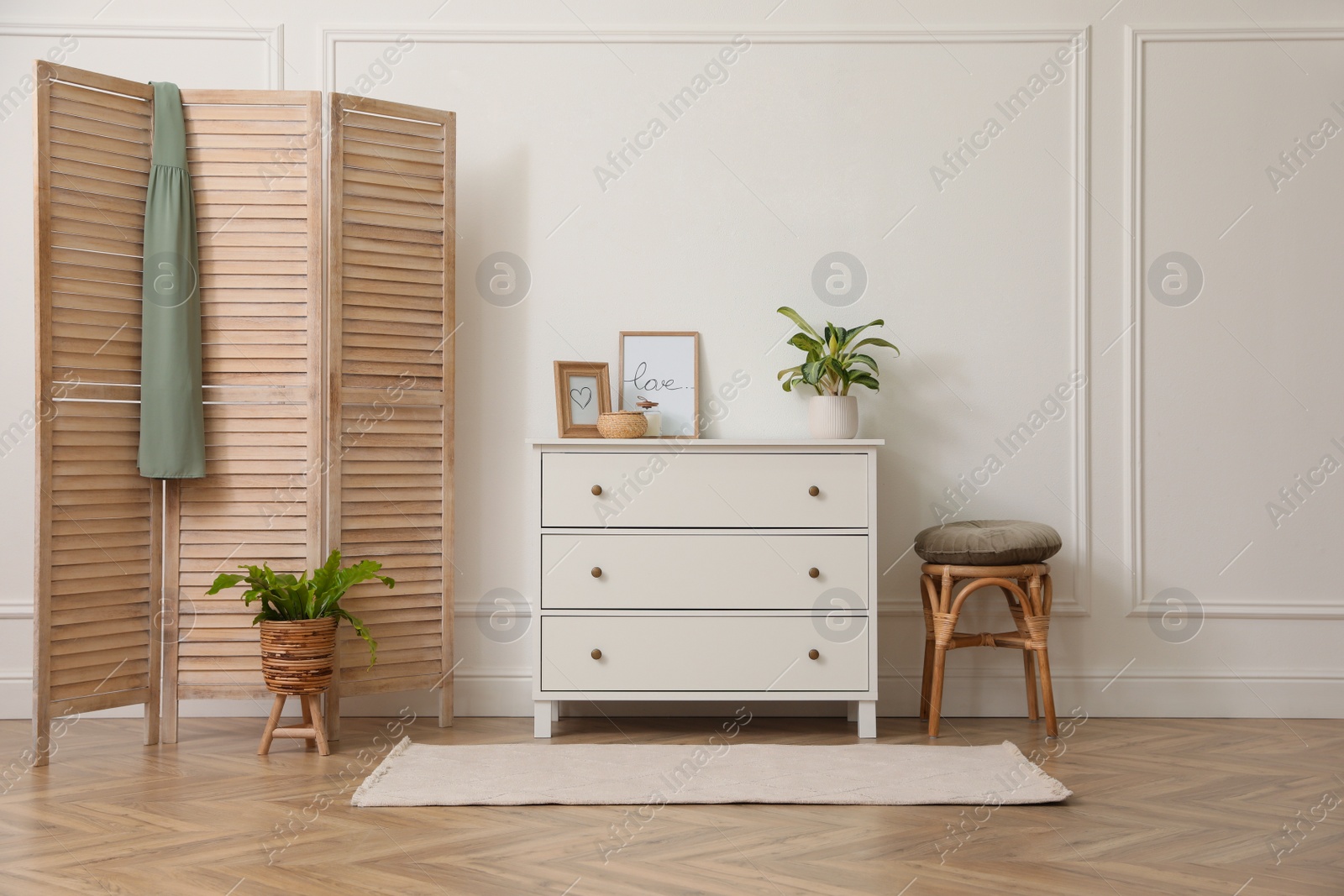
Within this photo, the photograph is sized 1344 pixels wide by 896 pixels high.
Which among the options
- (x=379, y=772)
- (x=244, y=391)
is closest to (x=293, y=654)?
(x=379, y=772)

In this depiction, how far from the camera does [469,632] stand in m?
3.49

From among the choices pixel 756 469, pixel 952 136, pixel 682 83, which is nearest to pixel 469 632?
pixel 756 469

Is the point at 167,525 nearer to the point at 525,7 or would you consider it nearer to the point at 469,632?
the point at 469,632

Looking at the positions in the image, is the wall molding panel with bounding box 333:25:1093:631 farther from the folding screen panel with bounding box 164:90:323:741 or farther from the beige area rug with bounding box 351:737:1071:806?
the beige area rug with bounding box 351:737:1071:806

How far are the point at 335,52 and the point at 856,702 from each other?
9.96 feet

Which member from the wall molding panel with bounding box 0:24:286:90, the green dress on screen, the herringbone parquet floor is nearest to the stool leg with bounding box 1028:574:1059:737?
the herringbone parquet floor

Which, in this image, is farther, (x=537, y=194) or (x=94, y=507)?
(x=537, y=194)

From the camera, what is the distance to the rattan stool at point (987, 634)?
3049 mm

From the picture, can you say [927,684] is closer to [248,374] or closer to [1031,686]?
[1031,686]

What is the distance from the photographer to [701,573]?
305 cm

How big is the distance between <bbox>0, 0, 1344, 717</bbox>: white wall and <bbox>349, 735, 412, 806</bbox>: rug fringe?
0.51 metres

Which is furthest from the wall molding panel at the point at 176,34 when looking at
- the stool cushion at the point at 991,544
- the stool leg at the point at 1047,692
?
the stool leg at the point at 1047,692

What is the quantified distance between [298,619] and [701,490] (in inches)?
51.9

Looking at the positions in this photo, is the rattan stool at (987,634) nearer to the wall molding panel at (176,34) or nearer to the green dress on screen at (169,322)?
the green dress on screen at (169,322)
